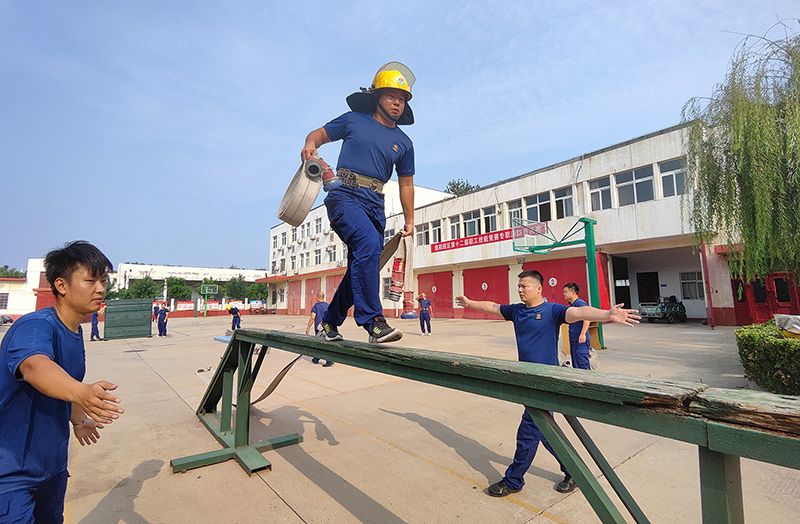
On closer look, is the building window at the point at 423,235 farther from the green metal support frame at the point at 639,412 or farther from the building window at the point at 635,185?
the green metal support frame at the point at 639,412

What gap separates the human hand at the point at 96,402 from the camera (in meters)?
1.32

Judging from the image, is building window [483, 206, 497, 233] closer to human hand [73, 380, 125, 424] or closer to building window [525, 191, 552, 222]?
building window [525, 191, 552, 222]

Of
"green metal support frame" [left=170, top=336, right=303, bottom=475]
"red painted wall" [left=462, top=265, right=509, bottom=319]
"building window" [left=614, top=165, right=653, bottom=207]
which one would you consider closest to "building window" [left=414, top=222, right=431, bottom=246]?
"red painted wall" [left=462, top=265, right=509, bottom=319]

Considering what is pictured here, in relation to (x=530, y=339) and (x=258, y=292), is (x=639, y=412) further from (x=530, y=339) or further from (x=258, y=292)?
(x=258, y=292)

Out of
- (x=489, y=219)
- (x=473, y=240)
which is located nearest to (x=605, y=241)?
(x=489, y=219)

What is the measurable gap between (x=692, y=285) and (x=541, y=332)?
2064 cm

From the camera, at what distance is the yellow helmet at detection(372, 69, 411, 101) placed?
2.86 m

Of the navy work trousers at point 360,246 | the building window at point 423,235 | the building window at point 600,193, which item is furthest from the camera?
the building window at point 423,235

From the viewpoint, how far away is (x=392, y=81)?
287 cm

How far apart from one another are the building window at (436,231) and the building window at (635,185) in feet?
37.9

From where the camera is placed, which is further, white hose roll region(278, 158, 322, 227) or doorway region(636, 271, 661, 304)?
doorway region(636, 271, 661, 304)

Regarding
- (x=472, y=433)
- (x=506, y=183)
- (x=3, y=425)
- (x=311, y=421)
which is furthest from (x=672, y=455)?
(x=506, y=183)

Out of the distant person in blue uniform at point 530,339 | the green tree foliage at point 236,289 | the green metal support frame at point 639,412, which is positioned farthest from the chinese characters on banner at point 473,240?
the green tree foliage at point 236,289

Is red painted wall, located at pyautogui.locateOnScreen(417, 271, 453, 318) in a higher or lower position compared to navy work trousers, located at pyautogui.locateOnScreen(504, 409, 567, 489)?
higher
